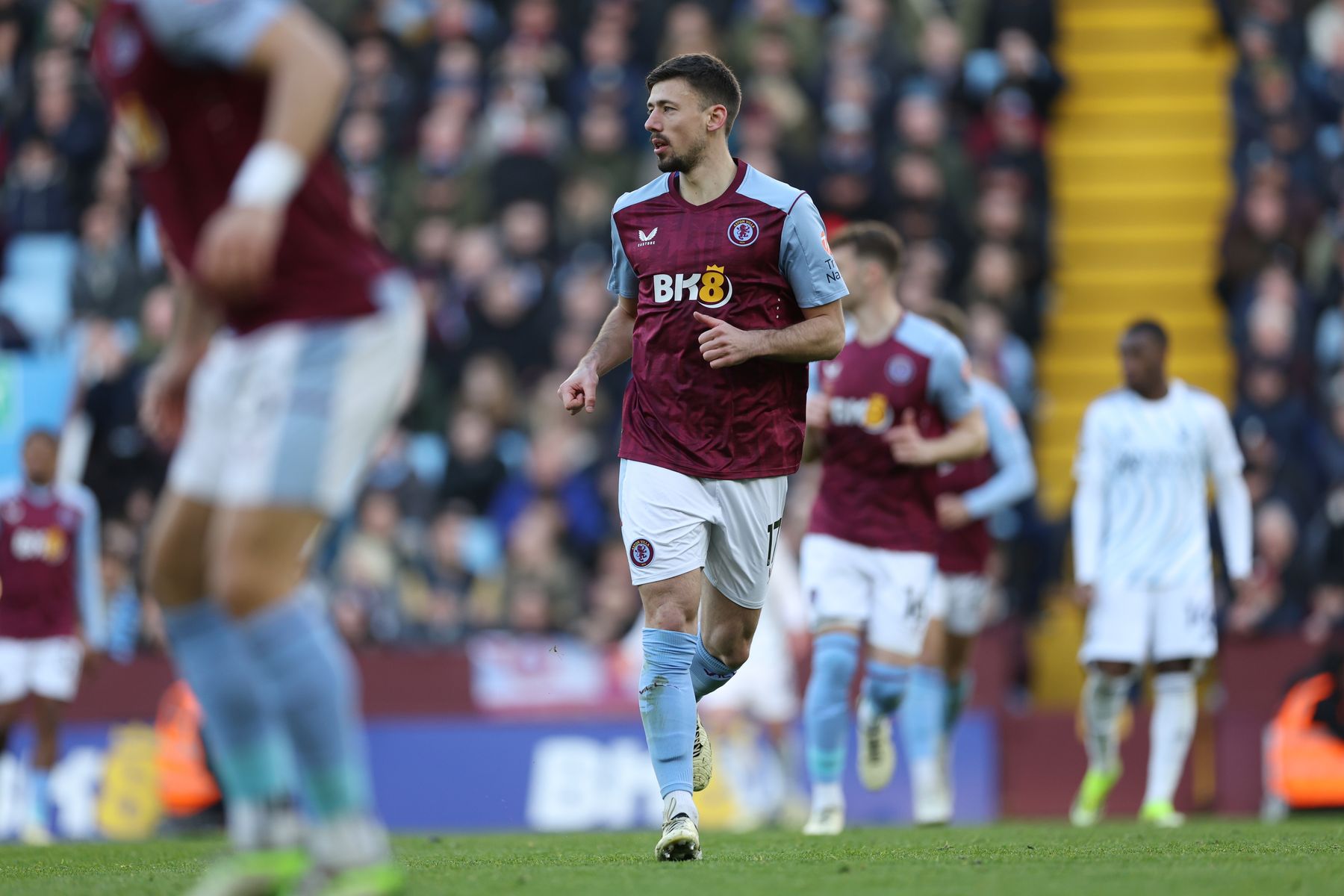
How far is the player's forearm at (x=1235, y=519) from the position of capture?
10.5m

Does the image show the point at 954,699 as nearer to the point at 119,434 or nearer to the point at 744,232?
the point at 744,232

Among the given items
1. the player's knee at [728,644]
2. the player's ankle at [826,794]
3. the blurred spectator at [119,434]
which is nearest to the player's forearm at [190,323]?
the player's knee at [728,644]

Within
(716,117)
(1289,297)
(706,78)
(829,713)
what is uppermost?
(1289,297)

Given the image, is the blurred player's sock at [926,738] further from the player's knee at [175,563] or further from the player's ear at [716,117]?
the player's knee at [175,563]

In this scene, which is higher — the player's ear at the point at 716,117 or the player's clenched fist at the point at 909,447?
the player's ear at the point at 716,117

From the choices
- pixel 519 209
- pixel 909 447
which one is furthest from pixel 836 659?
pixel 519 209

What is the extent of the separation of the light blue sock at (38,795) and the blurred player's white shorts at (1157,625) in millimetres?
6834

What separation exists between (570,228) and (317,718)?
11.9 metres

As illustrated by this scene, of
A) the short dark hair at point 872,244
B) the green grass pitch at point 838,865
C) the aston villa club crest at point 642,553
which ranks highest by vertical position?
the short dark hair at point 872,244

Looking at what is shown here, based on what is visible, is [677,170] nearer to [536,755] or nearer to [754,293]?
[754,293]

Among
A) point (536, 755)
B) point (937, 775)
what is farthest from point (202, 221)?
point (536, 755)

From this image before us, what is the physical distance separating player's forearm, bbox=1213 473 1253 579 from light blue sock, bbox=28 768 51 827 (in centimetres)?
769

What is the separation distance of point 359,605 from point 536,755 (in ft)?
6.36

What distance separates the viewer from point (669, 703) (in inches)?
261
